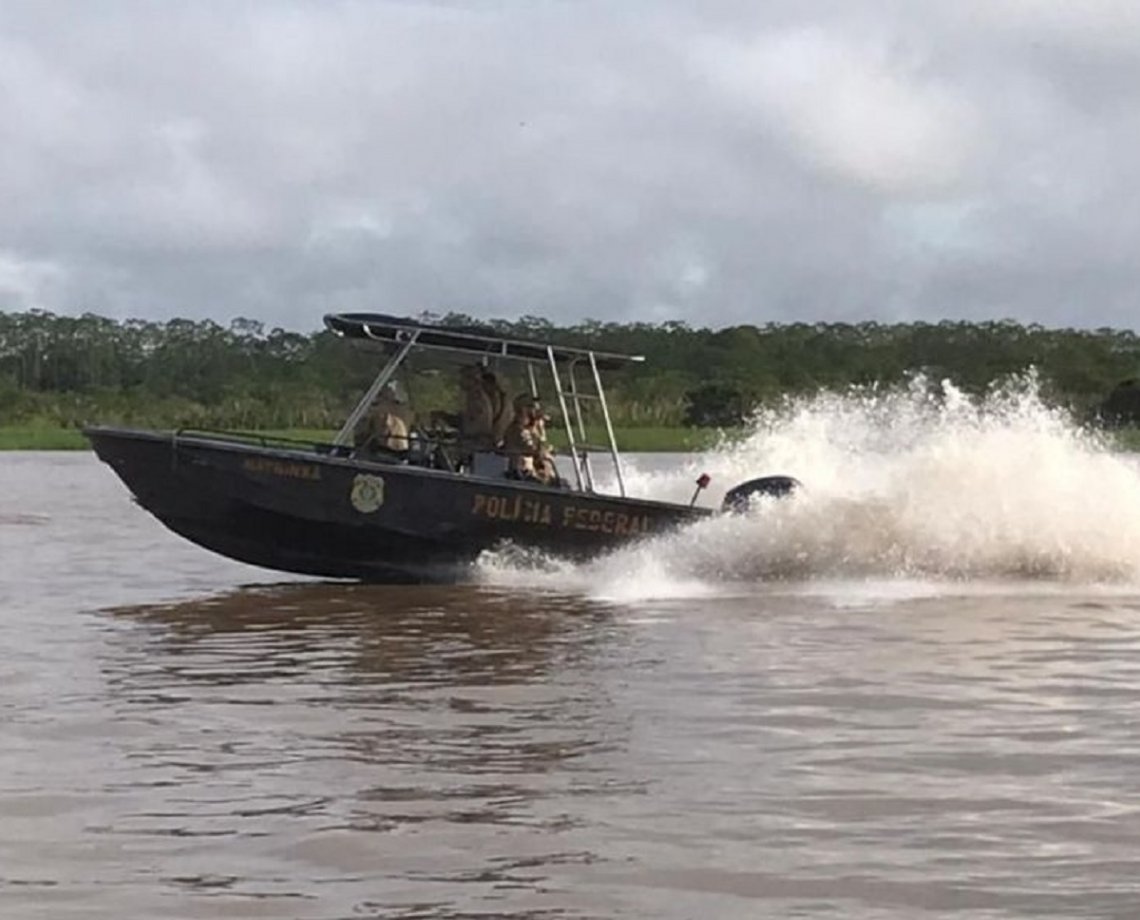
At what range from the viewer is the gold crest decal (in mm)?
15758

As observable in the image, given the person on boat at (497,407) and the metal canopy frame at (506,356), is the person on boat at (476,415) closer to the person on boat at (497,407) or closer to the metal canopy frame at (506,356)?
the person on boat at (497,407)

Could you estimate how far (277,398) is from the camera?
29.4 m

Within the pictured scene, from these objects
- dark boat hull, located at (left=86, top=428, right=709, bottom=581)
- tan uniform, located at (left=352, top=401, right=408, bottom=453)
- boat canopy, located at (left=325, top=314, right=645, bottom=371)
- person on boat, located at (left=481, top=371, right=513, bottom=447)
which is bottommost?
dark boat hull, located at (left=86, top=428, right=709, bottom=581)

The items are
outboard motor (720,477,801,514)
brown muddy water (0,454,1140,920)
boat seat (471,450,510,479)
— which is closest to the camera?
brown muddy water (0,454,1140,920)

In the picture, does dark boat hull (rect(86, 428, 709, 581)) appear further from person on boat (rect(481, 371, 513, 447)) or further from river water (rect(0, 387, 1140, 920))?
person on boat (rect(481, 371, 513, 447))

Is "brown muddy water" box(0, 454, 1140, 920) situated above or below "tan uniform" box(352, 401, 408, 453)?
below

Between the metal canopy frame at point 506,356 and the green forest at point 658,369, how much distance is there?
9.54 metres

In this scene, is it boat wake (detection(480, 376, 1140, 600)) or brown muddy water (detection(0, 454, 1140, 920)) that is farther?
boat wake (detection(480, 376, 1140, 600))

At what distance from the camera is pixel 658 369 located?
2388 inches

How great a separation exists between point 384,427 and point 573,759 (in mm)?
7786

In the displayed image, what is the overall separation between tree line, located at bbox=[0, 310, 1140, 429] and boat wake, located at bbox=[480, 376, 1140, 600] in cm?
939

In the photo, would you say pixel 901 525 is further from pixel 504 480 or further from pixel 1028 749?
pixel 1028 749

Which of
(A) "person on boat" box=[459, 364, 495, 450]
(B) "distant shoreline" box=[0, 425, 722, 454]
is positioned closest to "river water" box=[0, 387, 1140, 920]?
(A) "person on boat" box=[459, 364, 495, 450]

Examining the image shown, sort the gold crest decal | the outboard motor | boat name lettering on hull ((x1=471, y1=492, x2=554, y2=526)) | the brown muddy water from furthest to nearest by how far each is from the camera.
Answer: the outboard motor, boat name lettering on hull ((x1=471, y1=492, x2=554, y2=526)), the gold crest decal, the brown muddy water
